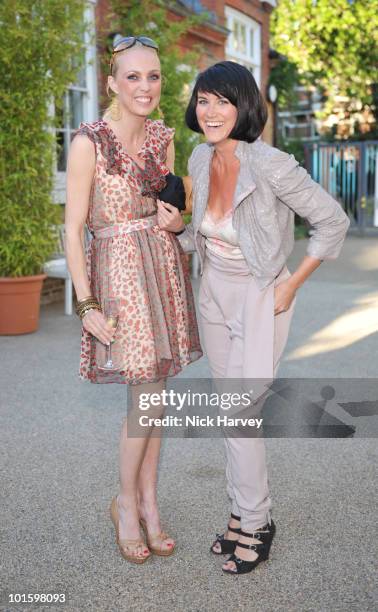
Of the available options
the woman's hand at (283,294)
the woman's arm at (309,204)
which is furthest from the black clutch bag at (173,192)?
the woman's hand at (283,294)

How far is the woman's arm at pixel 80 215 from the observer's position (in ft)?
8.11

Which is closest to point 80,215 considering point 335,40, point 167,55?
point 167,55

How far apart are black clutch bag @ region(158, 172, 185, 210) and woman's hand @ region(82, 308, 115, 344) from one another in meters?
0.47

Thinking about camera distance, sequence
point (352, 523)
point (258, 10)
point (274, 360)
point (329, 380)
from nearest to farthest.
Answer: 1. point (274, 360)
2. point (352, 523)
3. point (329, 380)
4. point (258, 10)

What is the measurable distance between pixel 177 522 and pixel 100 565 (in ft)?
1.51

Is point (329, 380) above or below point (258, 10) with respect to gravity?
below

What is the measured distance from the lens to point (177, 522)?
308cm

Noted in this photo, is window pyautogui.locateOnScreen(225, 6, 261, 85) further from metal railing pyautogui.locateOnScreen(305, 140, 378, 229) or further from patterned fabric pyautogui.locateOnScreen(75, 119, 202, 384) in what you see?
patterned fabric pyautogui.locateOnScreen(75, 119, 202, 384)

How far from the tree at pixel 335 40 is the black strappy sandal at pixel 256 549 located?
18.9 meters

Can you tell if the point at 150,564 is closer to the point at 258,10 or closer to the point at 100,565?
the point at 100,565

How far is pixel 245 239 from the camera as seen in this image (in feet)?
8.16

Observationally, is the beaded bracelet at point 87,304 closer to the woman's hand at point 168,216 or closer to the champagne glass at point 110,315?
the champagne glass at point 110,315

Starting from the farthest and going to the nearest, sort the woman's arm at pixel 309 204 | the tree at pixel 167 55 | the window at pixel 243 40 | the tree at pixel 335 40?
1. the tree at pixel 335 40
2. the window at pixel 243 40
3. the tree at pixel 167 55
4. the woman's arm at pixel 309 204

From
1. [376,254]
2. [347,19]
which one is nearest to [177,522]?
[376,254]
